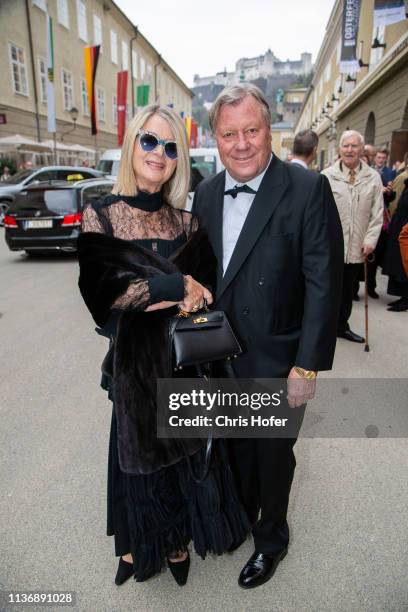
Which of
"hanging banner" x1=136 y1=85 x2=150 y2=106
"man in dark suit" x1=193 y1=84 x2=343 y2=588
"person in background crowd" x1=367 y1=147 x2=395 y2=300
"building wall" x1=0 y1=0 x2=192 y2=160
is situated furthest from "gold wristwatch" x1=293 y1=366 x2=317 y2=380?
"hanging banner" x1=136 y1=85 x2=150 y2=106

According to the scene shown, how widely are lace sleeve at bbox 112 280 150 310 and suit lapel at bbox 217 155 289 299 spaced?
0.36 m

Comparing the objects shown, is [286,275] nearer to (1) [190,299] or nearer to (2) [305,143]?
(1) [190,299]

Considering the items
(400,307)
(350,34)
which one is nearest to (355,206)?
(400,307)

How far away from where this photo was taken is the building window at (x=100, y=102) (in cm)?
3124

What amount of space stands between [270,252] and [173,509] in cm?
115

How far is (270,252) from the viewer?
1652mm

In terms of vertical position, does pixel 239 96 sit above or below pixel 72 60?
below

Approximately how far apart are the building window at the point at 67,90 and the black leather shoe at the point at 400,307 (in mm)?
26006

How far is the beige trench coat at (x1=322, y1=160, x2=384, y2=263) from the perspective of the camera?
4.46 meters

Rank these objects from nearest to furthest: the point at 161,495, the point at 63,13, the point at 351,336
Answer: the point at 161,495, the point at 351,336, the point at 63,13

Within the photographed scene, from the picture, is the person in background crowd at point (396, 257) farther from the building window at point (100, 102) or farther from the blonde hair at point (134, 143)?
the building window at point (100, 102)

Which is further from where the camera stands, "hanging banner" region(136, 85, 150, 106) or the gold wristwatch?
"hanging banner" region(136, 85, 150, 106)

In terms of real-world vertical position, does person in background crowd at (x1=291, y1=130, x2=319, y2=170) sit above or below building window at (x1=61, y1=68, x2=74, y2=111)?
below

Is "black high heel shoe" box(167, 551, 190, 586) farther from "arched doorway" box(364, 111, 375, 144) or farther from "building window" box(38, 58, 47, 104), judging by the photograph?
"building window" box(38, 58, 47, 104)
